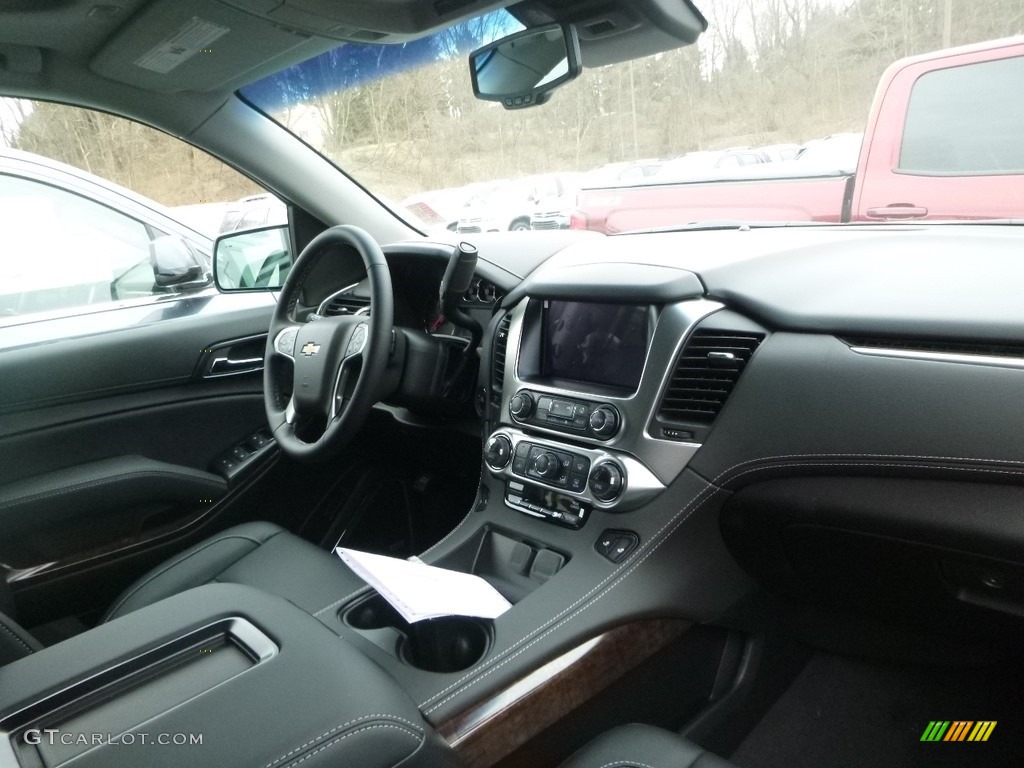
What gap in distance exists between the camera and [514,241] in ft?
8.07

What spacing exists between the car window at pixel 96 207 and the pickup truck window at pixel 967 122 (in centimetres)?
211

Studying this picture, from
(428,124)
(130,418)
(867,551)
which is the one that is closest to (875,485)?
(867,551)

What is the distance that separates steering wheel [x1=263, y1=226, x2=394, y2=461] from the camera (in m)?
2.00

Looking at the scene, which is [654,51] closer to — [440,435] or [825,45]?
[825,45]

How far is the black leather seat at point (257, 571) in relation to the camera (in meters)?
1.84

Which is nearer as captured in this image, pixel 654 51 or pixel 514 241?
pixel 654 51

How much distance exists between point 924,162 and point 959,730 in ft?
4.64

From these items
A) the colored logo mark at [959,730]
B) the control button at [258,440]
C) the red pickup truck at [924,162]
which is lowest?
the colored logo mark at [959,730]

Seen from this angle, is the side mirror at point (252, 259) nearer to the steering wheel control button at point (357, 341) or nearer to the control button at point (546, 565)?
the steering wheel control button at point (357, 341)

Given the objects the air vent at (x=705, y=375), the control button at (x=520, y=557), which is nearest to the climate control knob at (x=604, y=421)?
the air vent at (x=705, y=375)

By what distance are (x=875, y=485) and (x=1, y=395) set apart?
2.34 metres

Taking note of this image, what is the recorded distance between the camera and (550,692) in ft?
4.96

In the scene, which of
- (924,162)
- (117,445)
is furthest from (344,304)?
(924,162)

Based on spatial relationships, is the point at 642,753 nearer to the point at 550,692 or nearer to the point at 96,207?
the point at 550,692
